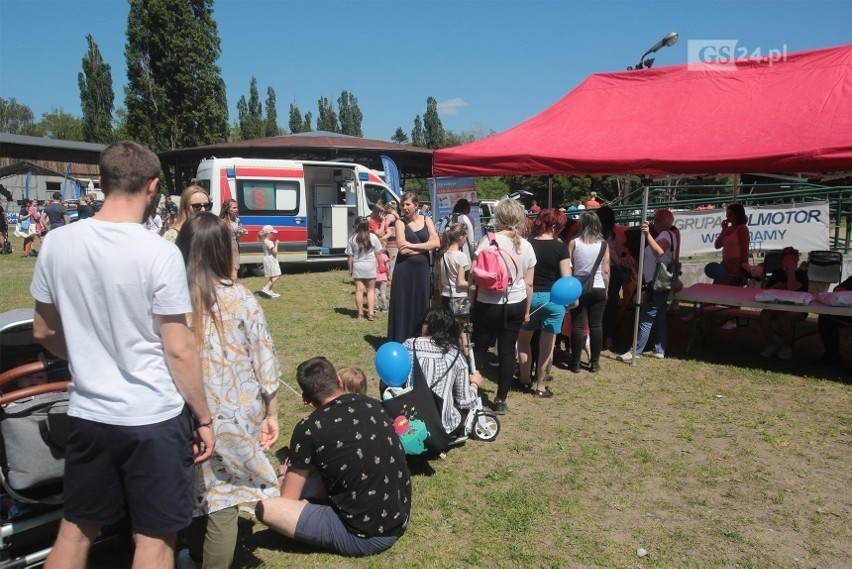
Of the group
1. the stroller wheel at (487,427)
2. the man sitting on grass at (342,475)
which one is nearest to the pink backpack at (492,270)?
the stroller wheel at (487,427)

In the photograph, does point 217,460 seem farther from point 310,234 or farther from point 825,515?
point 310,234

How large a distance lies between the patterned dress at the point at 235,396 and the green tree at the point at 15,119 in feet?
303

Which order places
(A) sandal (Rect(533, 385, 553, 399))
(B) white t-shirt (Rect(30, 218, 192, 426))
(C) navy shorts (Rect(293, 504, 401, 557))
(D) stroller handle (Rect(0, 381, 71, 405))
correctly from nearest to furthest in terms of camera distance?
(B) white t-shirt (Rect(30, 218, 192, 426)) < (D) stroller handle (Rect(0, 381, 71, 405)) < (C) navy shorts (Rect(293, 504, 401, 557)) < (A) sandal (Rect(533, 385, 553, 399))

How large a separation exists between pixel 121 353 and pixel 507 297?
3.13 meters

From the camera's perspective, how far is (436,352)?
3.96 m

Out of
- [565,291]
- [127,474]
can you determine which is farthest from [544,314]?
[127,474]

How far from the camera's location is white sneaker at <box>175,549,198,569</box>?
2.65m

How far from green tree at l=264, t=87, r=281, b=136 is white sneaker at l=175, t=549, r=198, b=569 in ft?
204

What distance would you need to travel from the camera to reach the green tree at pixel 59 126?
245 feet

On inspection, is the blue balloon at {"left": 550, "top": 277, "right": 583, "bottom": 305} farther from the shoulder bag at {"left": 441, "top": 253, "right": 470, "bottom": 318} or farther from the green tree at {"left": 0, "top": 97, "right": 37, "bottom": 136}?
the green tree at {"left": 0, "top": 97, "right": 37, "bottom": 136}

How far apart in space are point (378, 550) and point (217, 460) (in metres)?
1.04

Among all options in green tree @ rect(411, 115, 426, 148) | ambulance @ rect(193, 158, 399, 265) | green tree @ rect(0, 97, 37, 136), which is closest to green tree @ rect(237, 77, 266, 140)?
green tree @ rect(411, 115, 426, 148)

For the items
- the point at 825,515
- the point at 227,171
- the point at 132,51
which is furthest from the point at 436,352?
the point at 132,51

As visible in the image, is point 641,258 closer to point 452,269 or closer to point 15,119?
point 452,269
